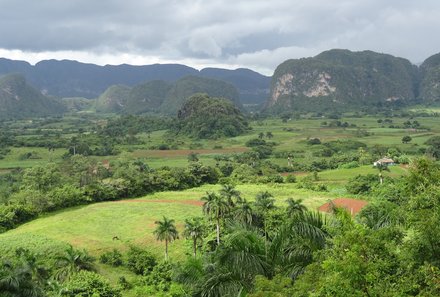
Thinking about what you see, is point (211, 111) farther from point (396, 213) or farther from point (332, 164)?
point (396, 213)

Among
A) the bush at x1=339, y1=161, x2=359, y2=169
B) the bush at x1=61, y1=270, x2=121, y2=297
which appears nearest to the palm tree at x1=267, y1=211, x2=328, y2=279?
the bush at x1=61, y1=270, x2=121, y2=297

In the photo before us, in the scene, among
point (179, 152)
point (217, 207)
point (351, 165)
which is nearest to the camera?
point (217, 207)

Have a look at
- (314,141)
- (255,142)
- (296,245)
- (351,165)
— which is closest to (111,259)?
(296,245)

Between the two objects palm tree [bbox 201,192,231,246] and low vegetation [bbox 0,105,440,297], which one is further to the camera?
palm tree [bbox 201,192,231,246]

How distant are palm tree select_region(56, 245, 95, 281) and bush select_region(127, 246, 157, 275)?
5022 mm

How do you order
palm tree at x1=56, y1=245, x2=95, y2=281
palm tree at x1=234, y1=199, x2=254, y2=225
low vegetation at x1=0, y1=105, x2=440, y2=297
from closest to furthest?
low vegetation at x1=0, y1=105, x2=440, y2=297 < palm tree at x1=56, y1=245, x2=95, y2=281 < palm tree at x1=234, y1=199, x2=254, y2=225

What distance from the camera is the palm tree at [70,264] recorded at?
37.6 m

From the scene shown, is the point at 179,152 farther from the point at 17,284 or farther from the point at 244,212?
the point at 17,284

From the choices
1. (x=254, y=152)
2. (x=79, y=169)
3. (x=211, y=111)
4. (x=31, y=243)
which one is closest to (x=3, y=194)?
(x=79, y=169)

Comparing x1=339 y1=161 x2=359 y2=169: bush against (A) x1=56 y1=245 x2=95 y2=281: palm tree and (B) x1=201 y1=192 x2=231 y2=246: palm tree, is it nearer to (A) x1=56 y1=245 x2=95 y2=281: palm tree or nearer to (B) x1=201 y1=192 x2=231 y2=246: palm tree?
(B) x1=201 y1=192 x2=231 y2=246: palm tree

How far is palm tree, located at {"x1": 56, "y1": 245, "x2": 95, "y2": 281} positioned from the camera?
37625 mm

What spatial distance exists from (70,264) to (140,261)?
7615 mm

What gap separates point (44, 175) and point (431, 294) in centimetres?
7229

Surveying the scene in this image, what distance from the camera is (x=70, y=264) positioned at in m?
37.9
